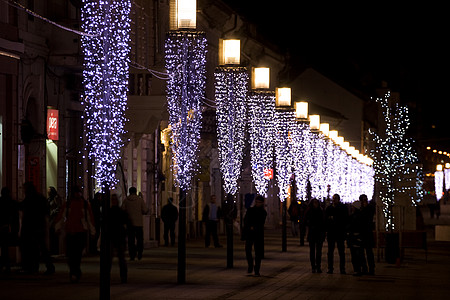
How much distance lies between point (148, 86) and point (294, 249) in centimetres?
878

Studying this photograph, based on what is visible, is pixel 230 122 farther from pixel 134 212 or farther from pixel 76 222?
pixel 76 222

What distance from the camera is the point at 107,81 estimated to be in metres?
18.2

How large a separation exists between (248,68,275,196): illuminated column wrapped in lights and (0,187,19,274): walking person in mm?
10420

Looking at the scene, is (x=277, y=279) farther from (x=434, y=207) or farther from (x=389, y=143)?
(x=434, y=207)

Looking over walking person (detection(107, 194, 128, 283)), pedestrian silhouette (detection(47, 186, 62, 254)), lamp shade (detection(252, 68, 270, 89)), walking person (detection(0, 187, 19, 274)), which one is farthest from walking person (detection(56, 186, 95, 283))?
A: lamp shade (detection(252, 68, 270, 89))

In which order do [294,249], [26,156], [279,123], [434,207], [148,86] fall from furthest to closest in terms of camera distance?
[434,207] < [279,123] < [294,249] < [148,86] < [26,156]

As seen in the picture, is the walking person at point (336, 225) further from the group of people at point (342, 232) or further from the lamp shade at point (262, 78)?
the lamp shade at point (262, 78)

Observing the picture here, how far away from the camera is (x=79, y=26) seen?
3269 cm

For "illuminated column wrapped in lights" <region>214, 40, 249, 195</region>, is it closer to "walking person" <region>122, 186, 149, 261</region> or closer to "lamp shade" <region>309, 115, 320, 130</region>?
"walking person" <region>122, 186, 149, 261</region>

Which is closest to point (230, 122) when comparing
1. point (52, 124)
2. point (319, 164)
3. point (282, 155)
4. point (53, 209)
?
point (53, 209)

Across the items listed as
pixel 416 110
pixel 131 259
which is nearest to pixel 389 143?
pixel 131 259

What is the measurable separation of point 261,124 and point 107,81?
2301 cm

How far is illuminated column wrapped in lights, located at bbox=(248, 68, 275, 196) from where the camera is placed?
3406 centimetres

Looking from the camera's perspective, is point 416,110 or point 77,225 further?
point 416,110
